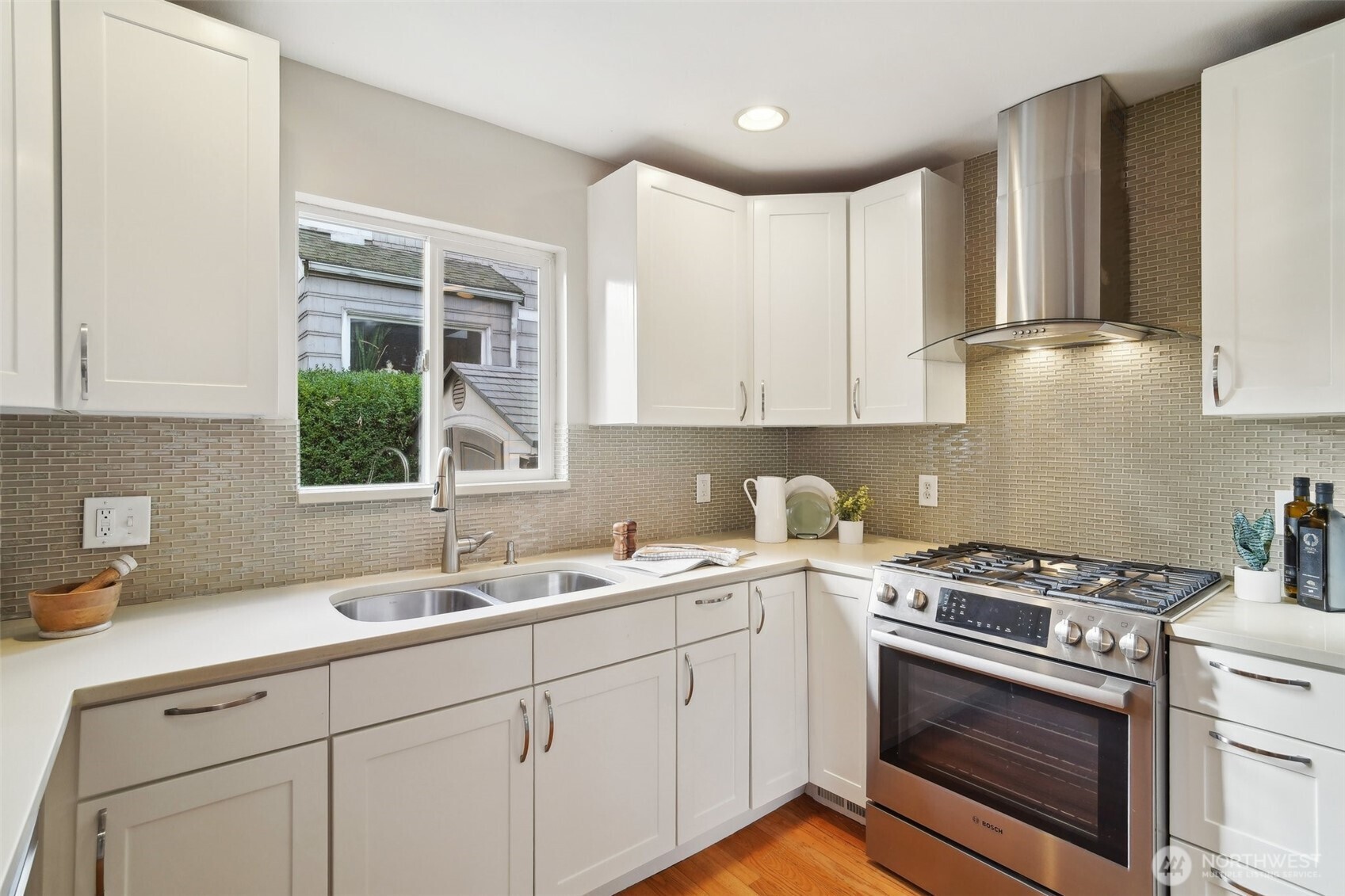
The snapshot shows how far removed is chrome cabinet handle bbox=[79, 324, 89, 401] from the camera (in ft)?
4.46

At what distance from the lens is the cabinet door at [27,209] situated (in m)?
1.22

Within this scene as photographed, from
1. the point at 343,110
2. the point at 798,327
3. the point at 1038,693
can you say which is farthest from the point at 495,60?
the point at 1038,693

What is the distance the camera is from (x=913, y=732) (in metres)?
1.98

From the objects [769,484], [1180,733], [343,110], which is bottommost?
[1180,733]

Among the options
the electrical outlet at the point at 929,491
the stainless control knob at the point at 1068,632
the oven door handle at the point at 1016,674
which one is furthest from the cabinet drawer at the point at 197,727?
the electrical outlet at the point at 929,491

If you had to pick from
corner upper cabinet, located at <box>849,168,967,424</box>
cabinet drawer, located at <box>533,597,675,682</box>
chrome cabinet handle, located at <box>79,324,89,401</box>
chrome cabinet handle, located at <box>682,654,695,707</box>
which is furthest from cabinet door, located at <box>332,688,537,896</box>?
corner upper cabinet, located at <box>849,168,967,424</box>

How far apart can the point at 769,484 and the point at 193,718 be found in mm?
2000

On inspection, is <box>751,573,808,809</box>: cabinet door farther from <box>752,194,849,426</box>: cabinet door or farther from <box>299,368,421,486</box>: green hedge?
<box>299,368,421,486</box>: green hedge

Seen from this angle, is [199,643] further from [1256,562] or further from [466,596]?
[1256,562]

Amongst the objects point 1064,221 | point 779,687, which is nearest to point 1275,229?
point 1064,221

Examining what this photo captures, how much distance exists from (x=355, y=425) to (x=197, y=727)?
1041 mm

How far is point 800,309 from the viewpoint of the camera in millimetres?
2604

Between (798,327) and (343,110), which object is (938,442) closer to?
(798,327)

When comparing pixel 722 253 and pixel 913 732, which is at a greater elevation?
pixel 722 253
